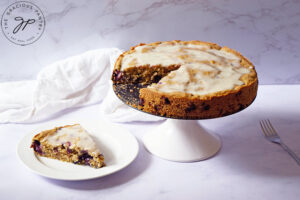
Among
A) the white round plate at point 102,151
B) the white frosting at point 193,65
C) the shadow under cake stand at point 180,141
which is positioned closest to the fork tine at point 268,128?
the shadow under cake stand at point 180,141

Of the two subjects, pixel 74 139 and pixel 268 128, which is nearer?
pixel 74 139

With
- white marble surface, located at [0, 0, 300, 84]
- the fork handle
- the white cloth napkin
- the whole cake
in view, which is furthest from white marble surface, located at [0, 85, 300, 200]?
white marble surface, located at [0, 0, 300, 84]

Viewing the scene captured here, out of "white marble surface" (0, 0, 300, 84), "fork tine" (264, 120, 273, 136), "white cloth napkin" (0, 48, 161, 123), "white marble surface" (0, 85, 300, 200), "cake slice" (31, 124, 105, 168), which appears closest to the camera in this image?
"white marble surface" (0, 85, 300, 200)

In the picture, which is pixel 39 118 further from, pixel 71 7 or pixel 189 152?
pixel 189 152

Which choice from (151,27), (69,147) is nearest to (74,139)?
(69,147)

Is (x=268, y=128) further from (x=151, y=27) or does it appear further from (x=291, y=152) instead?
(x=151, y=27)

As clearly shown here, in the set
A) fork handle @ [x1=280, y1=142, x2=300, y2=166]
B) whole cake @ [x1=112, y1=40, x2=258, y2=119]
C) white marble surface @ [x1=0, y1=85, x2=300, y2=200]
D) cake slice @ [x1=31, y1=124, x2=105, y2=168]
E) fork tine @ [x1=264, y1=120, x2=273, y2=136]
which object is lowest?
fork tine @ [x1=264, y1=120, x2=273, y2=136]

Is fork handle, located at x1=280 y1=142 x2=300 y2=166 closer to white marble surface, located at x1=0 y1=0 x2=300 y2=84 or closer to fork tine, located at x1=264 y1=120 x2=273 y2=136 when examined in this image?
fork tine, located at x1=264 y1=120 x2=273 y2=136
